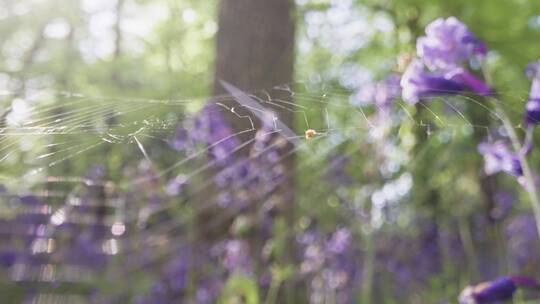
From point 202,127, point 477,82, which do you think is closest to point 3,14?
point 202,127

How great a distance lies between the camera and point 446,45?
39.7 inches

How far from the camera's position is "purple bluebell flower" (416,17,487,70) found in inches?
39.4

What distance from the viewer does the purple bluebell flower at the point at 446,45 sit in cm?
100

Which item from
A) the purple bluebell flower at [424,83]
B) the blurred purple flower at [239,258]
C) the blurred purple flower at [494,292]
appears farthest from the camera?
the blurred purple flower at [239,258]

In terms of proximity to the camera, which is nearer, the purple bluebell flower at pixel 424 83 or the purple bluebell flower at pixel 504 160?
the purple bluebell flower at pixel 424 83

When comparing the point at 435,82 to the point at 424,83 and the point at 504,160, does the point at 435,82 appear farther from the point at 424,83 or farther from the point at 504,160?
the point at 504,160

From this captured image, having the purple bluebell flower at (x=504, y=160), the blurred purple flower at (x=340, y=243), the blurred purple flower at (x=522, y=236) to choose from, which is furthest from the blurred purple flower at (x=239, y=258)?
the blurred purple flower at (x=522, y=236)

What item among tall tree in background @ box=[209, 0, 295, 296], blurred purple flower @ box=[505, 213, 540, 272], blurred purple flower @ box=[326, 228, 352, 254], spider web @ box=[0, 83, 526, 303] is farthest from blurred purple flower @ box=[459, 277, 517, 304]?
blurred purple flower @ box=[505, 213, 540, 272]

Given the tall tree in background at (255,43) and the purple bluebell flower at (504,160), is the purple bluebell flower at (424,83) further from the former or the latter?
the tall tree in background at (255,43)

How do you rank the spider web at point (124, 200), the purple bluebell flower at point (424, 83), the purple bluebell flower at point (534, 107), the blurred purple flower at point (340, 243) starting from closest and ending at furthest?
the purple bluebell flower at point (534, 107) → the purple bluebell flower at point (424, 83) → the spider web at point (124, 200) → the blurred purple flower at point (340, 243)

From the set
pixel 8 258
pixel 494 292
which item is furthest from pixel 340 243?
pixel 494 292

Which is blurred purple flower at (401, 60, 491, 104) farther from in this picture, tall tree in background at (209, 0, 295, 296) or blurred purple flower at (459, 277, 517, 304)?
tall tree in background at (209, 0, 295, 296)

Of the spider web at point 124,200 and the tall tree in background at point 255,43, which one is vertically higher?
the tall tree in background at point 255,43

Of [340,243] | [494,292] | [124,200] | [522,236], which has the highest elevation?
[494,292]
